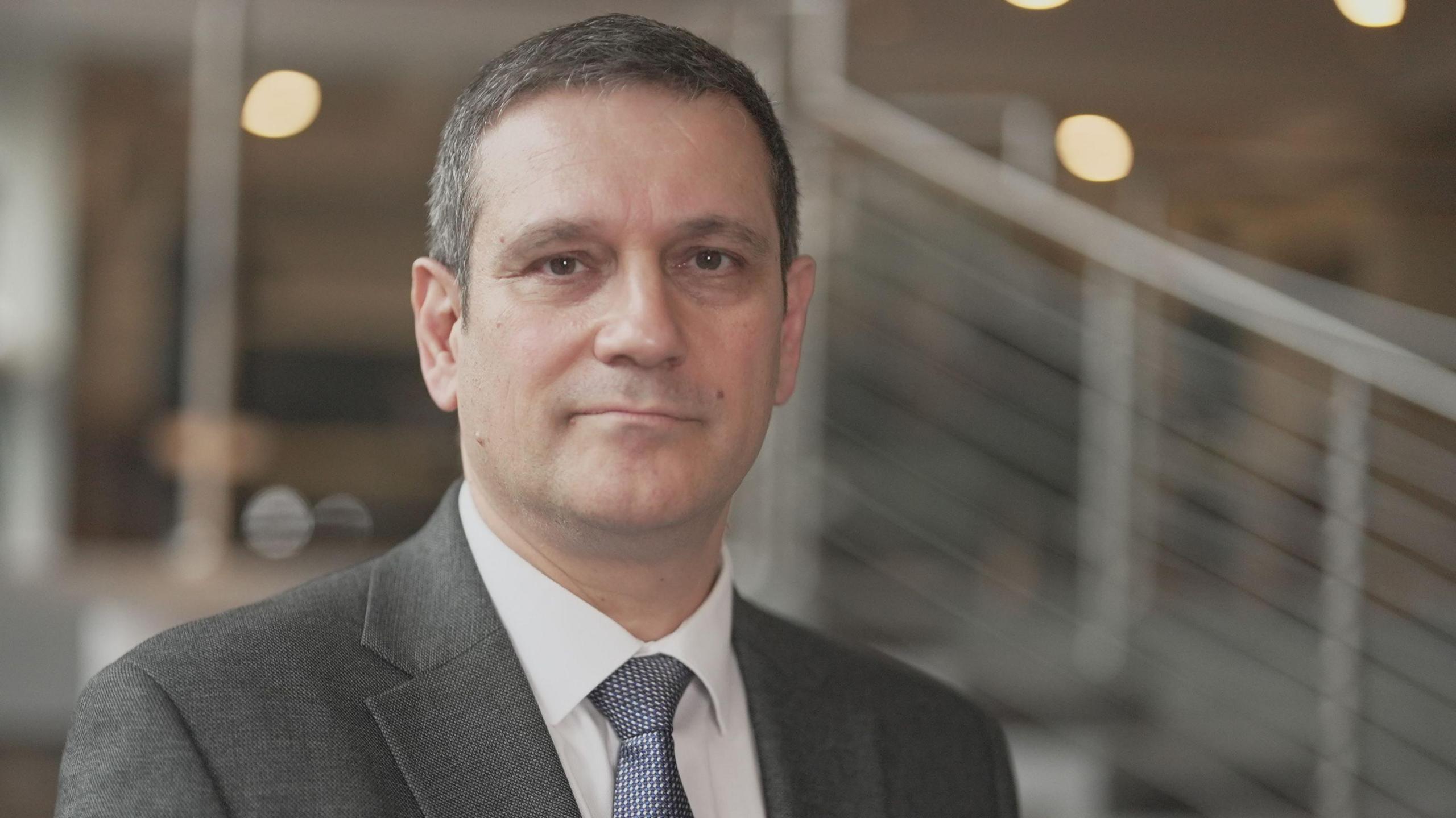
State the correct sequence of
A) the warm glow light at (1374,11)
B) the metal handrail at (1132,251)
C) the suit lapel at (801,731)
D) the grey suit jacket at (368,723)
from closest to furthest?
the grey suit jacket at (368,723)
the suit lapel at (801,731)
the metal handrail at (1132,251)
the warm glow light at (1374,11)

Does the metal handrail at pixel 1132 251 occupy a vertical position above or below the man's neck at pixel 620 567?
above

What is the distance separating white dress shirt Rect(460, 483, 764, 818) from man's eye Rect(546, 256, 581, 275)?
0.74ft

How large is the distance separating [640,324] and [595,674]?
28 cm

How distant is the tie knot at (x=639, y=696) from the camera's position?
3.73 feet

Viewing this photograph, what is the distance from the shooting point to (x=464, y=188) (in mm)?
1156

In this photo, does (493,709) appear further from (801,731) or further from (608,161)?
(608,161)

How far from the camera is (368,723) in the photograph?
105cm

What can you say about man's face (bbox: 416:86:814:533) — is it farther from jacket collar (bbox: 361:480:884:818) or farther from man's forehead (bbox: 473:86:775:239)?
jacket collar (bbox: 361:480:884:818)

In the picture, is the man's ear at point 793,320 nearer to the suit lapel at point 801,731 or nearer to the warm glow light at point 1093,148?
the suit lapel at point 801,731

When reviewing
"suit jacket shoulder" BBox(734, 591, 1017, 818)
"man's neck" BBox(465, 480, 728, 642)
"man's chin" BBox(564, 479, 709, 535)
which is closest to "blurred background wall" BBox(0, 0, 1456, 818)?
"suit jacket shoulder" BBox(734, 591, 1017, 818)

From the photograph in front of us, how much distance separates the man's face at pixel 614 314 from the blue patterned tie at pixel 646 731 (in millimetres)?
138

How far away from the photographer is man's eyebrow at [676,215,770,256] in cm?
109

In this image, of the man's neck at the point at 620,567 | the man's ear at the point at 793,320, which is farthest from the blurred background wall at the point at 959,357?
the man's neck at the point at 620,567

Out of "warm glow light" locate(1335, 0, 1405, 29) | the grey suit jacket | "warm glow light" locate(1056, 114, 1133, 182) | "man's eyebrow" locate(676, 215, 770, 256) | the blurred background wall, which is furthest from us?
"warm glow light" locate(1056, 114, 1133, 182)
